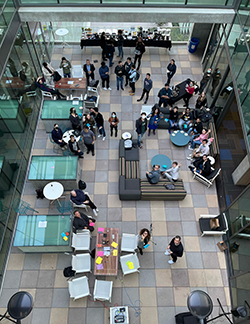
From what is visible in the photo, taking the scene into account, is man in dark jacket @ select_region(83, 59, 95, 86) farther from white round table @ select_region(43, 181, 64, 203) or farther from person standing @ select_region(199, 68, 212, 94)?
white round table @ select_region(43, 181, 64, 203)

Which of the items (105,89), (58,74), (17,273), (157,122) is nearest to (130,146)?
(157,122)

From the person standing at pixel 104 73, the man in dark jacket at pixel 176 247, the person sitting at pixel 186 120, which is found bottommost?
the man in dark jacket at pixel 176 247

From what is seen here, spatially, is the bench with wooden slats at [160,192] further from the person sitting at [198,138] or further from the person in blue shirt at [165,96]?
the person in blue shirt at [165,96]

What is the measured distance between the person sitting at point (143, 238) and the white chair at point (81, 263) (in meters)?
1.85

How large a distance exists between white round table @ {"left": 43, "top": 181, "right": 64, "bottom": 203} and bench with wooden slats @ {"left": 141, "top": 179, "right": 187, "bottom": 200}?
329 centimetres

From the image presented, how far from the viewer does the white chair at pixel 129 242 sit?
9.20 metres

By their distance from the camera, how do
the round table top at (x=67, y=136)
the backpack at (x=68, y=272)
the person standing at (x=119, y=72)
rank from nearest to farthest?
1. the backpack at (x=68, y=272)
2. the round table top at (x=67, y=136)
3. the person standing at (x=119, y=72)

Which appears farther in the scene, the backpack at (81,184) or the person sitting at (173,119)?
the person sitting at (173,119)

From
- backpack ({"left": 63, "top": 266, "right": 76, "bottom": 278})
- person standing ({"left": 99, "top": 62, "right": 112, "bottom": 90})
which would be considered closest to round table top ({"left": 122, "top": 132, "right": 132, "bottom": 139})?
person standing ({"left": 99, "top": 62, "right": 112, "bottom": 90})

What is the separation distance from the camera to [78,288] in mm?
8508

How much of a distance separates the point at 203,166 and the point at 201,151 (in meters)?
0.86

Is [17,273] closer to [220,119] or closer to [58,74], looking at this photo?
[58,74]

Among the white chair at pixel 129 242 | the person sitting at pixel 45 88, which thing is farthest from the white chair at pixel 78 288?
the person sitting at pixel 45 88

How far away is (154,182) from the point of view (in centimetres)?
1041
